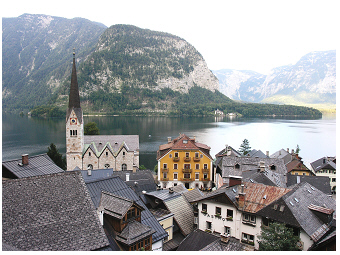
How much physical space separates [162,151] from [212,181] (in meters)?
9.47

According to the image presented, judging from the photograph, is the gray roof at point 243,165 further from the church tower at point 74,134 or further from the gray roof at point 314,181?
the church tower at point 74,134

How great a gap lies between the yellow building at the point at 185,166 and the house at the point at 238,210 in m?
18.7

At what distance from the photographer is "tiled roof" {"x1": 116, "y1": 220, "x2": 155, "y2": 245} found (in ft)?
44.9

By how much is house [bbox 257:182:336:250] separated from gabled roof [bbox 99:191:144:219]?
12.1 m

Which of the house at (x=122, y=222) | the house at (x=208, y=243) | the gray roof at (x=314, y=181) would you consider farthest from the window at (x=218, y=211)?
the gray roof at (x=314, y=181)

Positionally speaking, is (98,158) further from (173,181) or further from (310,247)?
(310,247)

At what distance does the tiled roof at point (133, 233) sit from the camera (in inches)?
539

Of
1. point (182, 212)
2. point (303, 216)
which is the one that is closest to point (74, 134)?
point (182, 212)

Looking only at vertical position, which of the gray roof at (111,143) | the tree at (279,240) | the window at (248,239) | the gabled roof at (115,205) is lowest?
the window at (248,239)

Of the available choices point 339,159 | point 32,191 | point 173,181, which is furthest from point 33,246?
point 173,181

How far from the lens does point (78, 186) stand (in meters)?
11.5

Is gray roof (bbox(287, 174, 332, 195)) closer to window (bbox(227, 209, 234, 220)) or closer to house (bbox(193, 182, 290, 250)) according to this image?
house (bbox(193, 182, 290, 250))

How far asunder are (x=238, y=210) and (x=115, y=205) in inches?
491

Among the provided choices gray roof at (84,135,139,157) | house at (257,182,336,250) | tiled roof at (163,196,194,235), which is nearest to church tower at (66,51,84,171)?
gray roof at (84,135,139,157)
